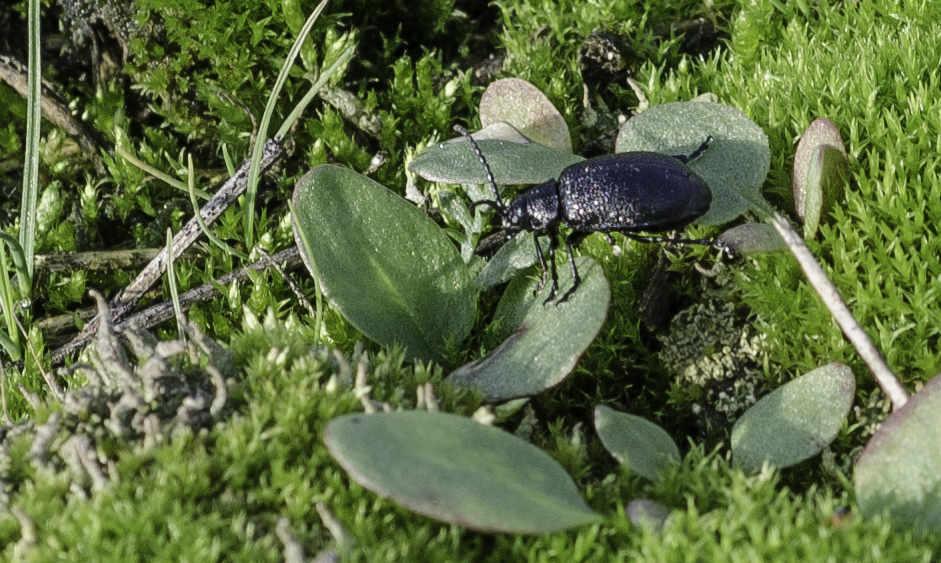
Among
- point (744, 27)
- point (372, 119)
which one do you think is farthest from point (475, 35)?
point (744, 27)

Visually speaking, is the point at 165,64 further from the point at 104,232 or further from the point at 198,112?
the point at 104,232

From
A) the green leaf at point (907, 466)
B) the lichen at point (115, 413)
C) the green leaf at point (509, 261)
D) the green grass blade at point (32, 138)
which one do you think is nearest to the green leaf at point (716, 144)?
the green leaf at point (509, 261)

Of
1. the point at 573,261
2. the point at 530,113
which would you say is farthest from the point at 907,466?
the point at 530,113

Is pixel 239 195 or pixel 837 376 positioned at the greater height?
pixel 239 195

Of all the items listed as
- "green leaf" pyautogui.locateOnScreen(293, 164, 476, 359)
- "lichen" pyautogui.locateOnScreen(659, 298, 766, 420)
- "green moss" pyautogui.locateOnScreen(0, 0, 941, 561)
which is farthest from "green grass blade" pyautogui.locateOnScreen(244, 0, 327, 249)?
"lichen" pyautogui.locateOnScreen(659, 298, 766, 420)

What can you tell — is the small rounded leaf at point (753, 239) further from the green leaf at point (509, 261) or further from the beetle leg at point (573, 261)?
the green leaf at point (509, 261)
